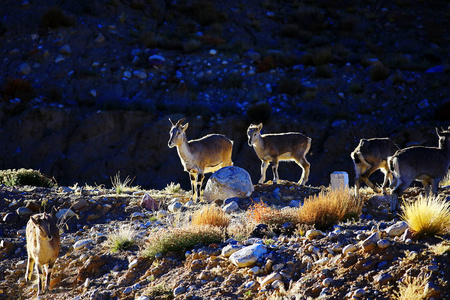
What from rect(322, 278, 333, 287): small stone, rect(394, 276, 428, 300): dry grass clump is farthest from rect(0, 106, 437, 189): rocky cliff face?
rect(394, 276, 428, 300): dry grass clump

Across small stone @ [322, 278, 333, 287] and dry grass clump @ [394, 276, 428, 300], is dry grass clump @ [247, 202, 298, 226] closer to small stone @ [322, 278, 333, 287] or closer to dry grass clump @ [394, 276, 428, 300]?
small stone @ [322, 278, 333, 287]

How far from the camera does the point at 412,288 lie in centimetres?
654

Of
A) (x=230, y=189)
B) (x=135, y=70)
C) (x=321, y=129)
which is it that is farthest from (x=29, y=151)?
(x=230, y=189)

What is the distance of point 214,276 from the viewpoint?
27.5ft

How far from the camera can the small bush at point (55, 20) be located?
30062 mm

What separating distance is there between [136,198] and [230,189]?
8.43 feet

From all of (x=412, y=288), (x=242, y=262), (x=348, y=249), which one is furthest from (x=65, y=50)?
(x=412, y=288)

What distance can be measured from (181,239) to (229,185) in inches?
167

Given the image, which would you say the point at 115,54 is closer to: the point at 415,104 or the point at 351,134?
the point at 351,134

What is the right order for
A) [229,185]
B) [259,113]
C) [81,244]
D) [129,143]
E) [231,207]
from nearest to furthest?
[81,244], [231,207], [229,185], [259,113], [129,143]

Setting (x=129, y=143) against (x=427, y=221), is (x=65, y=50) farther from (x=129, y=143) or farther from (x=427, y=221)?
(x=427, y=221)

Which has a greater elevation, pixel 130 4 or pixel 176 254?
pixel 130 4

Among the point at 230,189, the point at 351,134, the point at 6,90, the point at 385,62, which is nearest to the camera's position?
the point at 230,189

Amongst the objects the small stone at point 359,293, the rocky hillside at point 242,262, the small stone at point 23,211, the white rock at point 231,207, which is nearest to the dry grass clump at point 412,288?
the rocky hillside at point 242,262
